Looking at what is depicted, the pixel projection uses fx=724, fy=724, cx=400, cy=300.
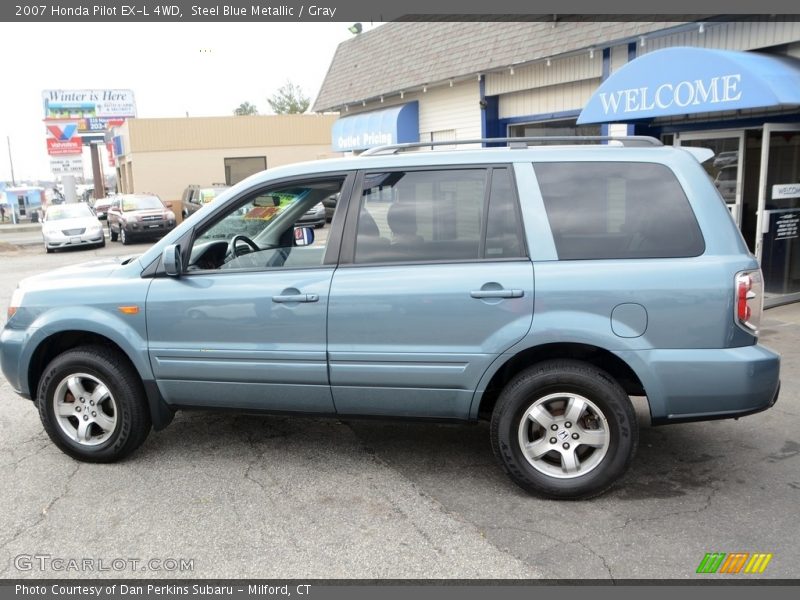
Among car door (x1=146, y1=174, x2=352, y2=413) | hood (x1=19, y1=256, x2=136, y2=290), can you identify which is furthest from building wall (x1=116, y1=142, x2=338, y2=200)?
car door (x1=146, y1=174, x2=352, y2=413)

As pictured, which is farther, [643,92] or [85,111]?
[85,111]

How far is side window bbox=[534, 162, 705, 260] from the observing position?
3.86 meters

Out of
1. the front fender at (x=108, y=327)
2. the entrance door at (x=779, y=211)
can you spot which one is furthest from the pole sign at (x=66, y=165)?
the front fender at (x=108, y=327)

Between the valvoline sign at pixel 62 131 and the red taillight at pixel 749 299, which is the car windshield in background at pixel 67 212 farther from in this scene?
the valvoline sign at pixel 62 131

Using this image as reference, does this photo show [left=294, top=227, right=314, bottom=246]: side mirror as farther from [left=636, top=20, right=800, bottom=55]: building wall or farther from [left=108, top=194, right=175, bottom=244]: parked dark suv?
[left=108, top=194, right=175, bottom=244]: parked dark suv

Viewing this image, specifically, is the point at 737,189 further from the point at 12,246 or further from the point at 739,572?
the point at 12,246

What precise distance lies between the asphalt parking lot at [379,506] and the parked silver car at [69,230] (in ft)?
58.7

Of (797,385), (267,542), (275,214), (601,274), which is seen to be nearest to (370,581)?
(267,542)

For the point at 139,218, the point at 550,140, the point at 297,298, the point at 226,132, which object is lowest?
the point at 139,218

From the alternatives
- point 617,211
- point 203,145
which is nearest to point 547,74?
point 617,211

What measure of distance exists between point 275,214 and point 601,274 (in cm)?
235

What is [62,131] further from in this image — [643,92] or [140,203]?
[643,92]

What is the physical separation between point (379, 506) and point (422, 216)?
1646mm

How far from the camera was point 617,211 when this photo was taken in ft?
13.0
